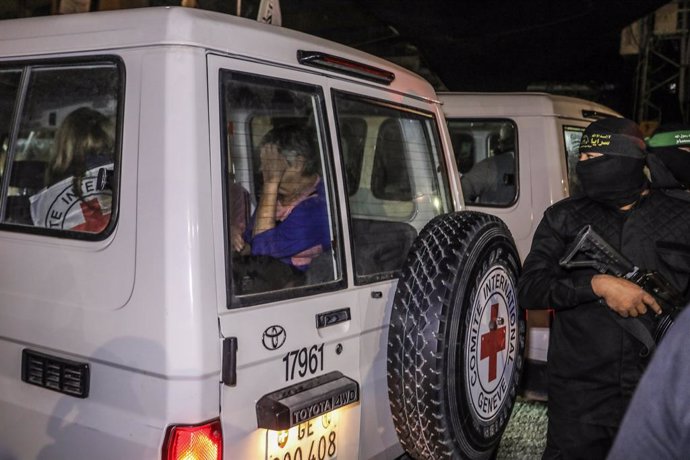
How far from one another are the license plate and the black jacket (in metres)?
1.00

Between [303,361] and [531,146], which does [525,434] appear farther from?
[303,361]

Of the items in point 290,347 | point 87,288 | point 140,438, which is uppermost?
point 87,288

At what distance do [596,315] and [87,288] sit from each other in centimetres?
197

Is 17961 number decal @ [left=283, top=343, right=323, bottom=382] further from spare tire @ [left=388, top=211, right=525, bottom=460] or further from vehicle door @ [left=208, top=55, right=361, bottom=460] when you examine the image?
spare tire @ [left=388, top=211, right=525, bottom=460]

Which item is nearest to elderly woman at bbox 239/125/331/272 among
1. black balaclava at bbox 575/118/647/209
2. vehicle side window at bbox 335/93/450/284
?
vehicle side window at bbox 335/93/450/284

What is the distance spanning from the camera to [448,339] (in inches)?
104

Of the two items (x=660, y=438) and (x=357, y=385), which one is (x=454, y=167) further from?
(x=660, y=438)

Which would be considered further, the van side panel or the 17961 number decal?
the 17961 number decal

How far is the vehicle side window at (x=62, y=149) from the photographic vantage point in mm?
2338

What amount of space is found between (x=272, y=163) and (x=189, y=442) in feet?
3.44

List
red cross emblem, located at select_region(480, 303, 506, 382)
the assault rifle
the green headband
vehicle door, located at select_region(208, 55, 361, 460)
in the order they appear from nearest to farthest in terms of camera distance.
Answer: vehicle door, located at select_region(208, 55, 361, 460)
the assault rifle
red cross emblem, located at select_region(480, 303, 506, 382)
the green headband

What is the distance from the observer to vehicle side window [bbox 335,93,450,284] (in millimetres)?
3062

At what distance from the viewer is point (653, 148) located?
4.48 m

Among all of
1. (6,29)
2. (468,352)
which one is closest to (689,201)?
(468,352)
